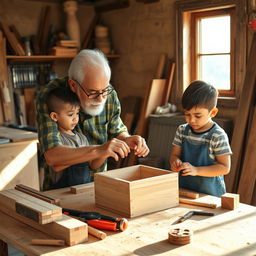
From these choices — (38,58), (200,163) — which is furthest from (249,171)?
(38,58)

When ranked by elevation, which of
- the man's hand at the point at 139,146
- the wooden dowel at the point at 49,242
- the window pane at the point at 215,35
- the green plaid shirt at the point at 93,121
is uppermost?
the window pane at the point at 215,35

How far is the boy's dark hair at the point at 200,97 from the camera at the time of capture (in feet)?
8.34

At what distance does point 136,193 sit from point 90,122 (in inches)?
35.6

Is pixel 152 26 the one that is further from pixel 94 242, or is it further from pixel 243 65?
pixel 94 242

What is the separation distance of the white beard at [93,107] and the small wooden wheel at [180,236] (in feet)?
3.57

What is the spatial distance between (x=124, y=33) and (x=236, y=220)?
4756 millimetres

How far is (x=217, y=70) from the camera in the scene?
17.0 ft

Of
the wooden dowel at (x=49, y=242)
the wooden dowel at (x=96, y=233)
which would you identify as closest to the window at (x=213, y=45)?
the wooden dowel at (x=96, y=233)

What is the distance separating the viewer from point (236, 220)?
187 cm

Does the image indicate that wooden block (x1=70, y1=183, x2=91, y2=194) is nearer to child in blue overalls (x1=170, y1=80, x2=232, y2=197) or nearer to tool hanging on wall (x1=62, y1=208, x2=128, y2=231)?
tool hanging on wall (x1=62, y1=208, x2=128, y2=231)

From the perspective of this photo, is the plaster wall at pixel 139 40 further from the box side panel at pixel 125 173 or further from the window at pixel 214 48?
the box side panel at pixel 125 173

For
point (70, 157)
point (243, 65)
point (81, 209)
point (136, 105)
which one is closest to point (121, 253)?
point (81, 209)

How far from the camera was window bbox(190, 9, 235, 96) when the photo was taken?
4953 mm

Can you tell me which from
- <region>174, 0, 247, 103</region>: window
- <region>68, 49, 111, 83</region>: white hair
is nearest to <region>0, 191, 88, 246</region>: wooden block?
<region>68, 49, 111, 83</region>: white hair
